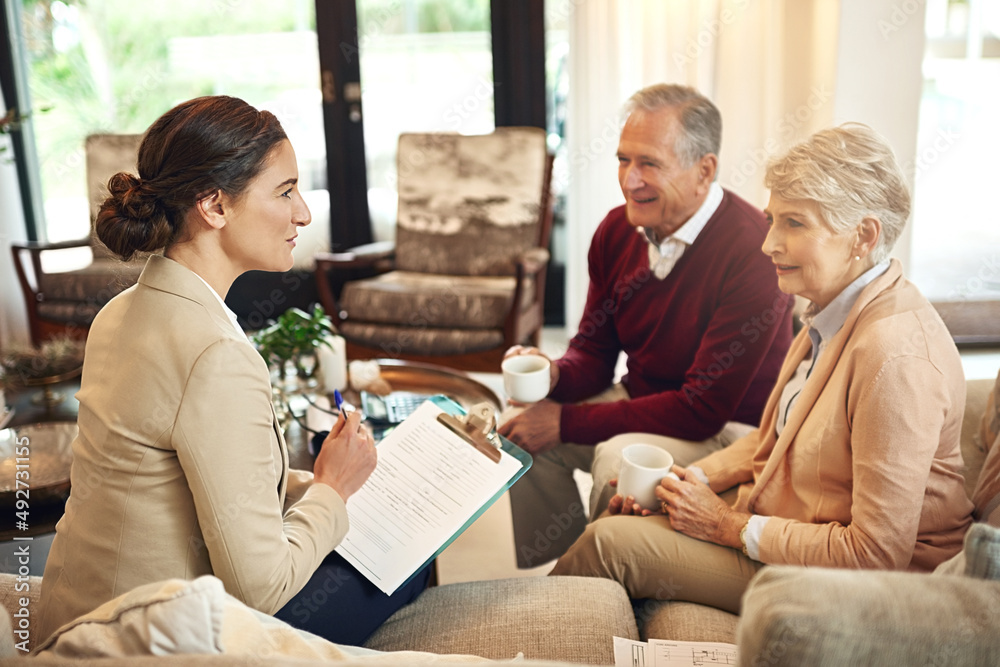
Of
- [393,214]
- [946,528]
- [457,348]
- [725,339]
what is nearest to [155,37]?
[393,214]

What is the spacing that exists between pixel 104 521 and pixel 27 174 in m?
3.99

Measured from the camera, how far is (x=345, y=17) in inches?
159

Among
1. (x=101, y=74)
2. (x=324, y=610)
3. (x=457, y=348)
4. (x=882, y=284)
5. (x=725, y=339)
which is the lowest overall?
(x=457, y=348)

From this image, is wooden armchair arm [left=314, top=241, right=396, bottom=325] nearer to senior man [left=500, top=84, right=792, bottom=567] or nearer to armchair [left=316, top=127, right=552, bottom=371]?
armchair [left=316, top=127, right=552, bottom=371]

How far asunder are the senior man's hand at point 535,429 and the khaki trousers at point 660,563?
16.8 inches

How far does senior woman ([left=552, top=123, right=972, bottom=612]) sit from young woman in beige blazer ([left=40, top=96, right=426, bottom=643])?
1.99ft

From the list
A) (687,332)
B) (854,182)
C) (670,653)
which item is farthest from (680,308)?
(670,653)

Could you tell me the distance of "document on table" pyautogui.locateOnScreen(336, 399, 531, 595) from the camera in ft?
4.28

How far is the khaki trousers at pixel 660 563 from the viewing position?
4.50 ft

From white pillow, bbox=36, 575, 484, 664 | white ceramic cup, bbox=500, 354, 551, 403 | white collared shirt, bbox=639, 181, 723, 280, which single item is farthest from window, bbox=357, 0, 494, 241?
white pillow, bbox=36, 575, 484, 664

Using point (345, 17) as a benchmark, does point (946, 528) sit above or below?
below

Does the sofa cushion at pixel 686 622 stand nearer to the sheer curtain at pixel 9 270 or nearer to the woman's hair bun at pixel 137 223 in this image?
the woman's hair bun at pixel 137 223

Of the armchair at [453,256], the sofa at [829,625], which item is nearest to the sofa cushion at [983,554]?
the sofa at [829,625]

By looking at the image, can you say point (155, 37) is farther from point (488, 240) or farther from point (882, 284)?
point (882, 284)
